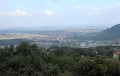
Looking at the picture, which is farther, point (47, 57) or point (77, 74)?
point (47, 57)

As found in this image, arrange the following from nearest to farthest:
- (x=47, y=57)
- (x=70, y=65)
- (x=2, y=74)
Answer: (x=2, y=74)
(x=70, y=65)
(x=47, y=57)

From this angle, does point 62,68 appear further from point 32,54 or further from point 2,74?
point 2,74

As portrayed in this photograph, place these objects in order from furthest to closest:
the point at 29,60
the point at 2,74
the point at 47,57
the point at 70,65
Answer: the point at 47,57
the point at 70,65
the point at 29,60
the point at 2,74

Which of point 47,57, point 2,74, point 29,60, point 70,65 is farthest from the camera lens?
point 47,57

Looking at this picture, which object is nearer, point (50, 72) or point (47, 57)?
point (50, 72)

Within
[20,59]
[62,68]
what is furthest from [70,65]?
[20,59]

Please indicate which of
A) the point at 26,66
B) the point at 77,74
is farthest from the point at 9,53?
the point at 77,74

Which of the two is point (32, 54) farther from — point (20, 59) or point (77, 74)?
point (77, 74)

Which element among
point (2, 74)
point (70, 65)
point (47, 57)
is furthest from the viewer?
point (47, 57)
